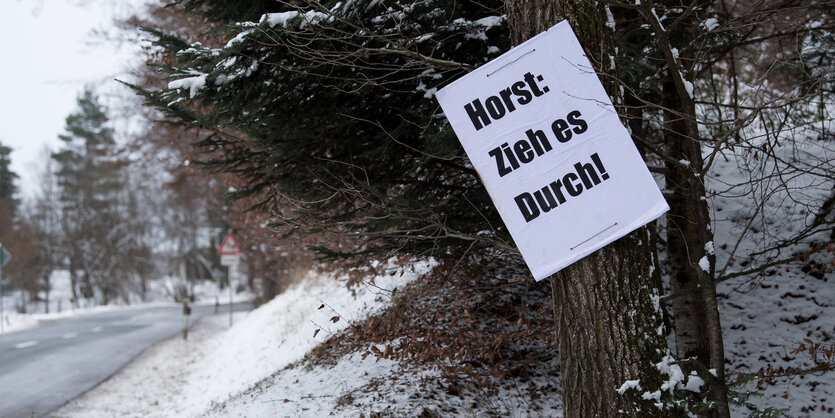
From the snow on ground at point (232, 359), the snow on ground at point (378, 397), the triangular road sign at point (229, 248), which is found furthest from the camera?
the triangular road sign at point (229, 248)

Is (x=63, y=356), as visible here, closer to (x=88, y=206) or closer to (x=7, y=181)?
(x=88, y=206)

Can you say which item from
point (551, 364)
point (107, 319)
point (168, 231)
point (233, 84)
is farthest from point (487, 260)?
point (168, 231)

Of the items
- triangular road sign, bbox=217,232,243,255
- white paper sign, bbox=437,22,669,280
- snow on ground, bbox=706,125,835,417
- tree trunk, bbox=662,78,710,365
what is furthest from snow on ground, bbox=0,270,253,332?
white paper sign, bbox=437,22,669,280

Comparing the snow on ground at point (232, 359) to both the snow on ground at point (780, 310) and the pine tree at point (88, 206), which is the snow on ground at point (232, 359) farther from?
the pine tree at point (88, 206)

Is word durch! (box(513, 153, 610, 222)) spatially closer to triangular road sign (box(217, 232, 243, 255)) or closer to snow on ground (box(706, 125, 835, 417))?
snow on ground (box(706, 125, 835, 417))

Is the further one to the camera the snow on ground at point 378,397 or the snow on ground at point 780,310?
the snow on ground at point 780,310

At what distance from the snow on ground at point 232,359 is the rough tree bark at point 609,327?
3.56 metres

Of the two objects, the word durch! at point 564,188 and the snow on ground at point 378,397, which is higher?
the word durch! at point 564,188

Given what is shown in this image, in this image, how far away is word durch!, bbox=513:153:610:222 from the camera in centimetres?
304

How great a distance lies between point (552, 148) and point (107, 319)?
75.7ft

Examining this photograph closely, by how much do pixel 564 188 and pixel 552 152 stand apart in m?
0.22

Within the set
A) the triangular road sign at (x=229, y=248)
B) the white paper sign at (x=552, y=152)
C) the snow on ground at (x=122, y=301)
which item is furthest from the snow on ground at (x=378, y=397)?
the snow on ground at (x=122, y=301)

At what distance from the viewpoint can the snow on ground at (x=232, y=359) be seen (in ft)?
28.8

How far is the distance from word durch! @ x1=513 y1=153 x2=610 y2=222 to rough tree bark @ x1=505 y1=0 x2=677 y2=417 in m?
0.37
